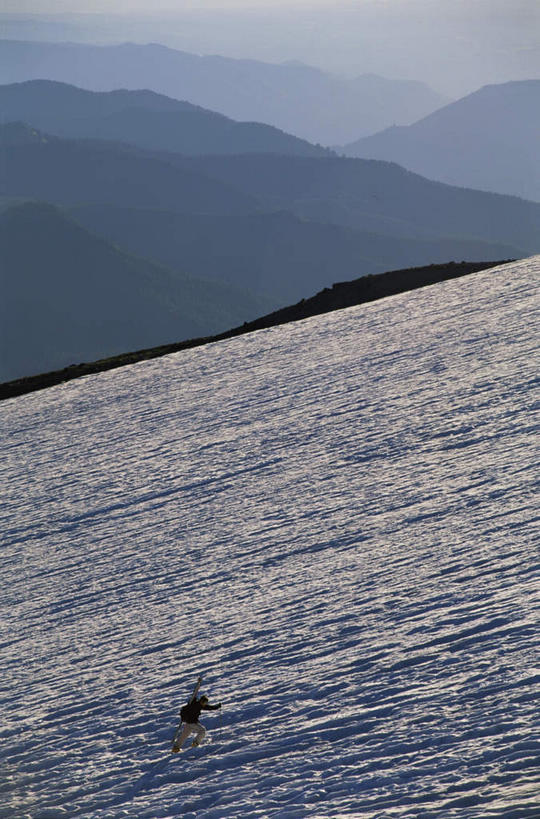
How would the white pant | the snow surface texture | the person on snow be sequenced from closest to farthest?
the snow surface texture
the person on snow
the white pant

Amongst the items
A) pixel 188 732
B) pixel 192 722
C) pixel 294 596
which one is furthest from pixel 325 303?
pixel 192 722

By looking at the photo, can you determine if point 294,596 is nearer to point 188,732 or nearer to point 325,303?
point 188,732

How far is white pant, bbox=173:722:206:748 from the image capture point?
10.8 meters

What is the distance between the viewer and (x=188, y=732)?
35.6 ft

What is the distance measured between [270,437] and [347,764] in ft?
53.2

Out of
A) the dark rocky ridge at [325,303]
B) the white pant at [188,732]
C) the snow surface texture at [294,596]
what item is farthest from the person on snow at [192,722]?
the dark rocky ridge at [325,303]

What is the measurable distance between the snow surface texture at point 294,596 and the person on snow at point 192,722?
0.24m

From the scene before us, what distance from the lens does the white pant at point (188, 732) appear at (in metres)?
10.8

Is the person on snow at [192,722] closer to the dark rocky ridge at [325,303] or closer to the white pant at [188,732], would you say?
the white pant at [188,732]

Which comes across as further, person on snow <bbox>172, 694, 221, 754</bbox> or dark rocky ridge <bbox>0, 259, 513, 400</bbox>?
dark rocky ridge <bbox>0, 259, 513, 400</bbox>

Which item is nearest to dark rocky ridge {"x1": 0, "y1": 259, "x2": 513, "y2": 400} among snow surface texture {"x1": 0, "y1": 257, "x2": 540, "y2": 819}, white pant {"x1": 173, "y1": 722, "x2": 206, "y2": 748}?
snow surface texture {"x1": 0, "y1": 257, "x2": 540, "y2": 819}

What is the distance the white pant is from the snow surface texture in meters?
0.24

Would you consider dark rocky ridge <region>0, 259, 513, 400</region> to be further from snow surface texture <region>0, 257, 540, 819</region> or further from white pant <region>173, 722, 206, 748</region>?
white pant <region>173, 722, 206, 748</region>

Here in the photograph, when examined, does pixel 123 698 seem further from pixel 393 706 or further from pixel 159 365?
pixel 159 365
